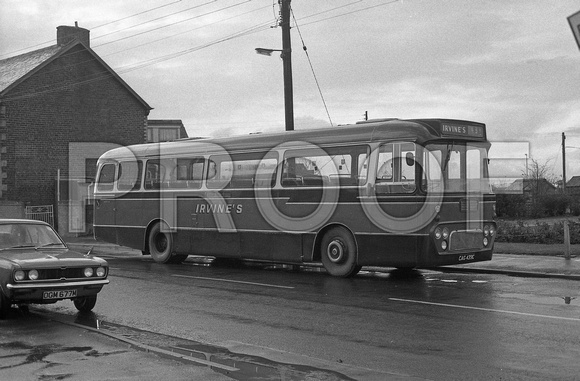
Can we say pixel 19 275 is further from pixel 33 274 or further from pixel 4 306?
pixel 4 306

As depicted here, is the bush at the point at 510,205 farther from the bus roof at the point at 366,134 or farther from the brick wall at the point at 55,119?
the bus roof at the point at 366,134

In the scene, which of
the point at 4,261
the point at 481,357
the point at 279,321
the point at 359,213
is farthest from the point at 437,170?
the point at 4,261

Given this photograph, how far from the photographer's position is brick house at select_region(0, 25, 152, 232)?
128 feet

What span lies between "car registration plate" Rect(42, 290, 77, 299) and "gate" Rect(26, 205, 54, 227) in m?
29.2

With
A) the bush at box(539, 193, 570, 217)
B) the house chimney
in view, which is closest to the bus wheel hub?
the bush at box(539, 193, 570, 217)

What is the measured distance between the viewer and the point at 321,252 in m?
16.8

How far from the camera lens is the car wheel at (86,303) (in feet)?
39.1

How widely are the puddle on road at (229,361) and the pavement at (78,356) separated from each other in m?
0.09

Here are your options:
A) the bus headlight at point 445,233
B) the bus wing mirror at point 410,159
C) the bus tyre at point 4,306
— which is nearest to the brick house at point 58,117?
the bus wing mirror at point 410,159

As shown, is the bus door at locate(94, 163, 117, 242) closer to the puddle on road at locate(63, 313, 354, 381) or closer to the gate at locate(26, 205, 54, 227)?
the puddle on road at locate(63, 313, 354, 381)

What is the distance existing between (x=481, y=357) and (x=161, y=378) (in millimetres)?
3521

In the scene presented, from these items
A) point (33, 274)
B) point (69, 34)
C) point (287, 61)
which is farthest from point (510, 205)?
point (33, 274)

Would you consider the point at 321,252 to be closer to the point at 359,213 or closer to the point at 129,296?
the point at 359,213

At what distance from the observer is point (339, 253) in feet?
53.4
